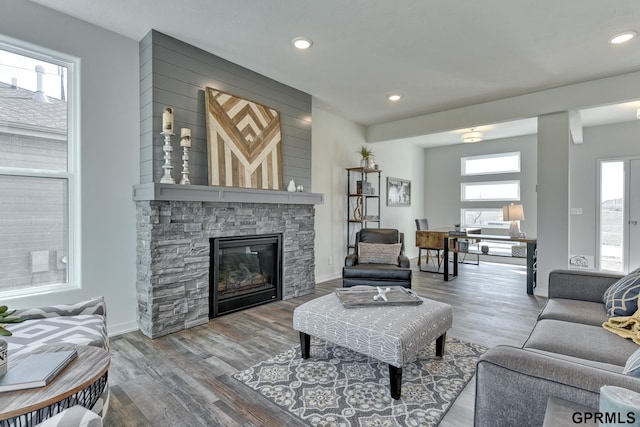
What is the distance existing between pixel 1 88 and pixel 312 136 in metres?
3.36

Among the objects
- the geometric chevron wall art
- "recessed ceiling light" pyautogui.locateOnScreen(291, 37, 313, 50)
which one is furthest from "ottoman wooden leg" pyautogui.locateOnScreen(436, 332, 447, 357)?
"recessed ceiling light" pyautogui.locateOnScreen(291, 37, 313, 50)

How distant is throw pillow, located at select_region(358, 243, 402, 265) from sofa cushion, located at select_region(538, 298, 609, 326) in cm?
190

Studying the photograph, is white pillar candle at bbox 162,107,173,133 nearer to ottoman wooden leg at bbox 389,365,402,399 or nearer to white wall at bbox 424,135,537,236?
ottoman wooden leg at bbox 389,365,402,399

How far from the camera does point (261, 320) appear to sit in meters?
3.31

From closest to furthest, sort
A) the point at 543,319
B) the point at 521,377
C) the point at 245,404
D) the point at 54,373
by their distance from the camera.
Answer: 1. the point at 521,377
2. the point at 54,373
3. the point at 245,404
4. the point at 543,319

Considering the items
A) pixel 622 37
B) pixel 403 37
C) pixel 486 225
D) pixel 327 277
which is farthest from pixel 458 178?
pixel 403 37

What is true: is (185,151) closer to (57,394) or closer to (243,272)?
(243,272)

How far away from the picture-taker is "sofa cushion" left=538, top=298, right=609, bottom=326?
6.59 ft

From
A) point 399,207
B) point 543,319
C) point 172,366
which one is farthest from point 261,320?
point 399,207

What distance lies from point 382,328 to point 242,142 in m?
2.44

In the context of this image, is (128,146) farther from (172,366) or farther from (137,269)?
(172,366)

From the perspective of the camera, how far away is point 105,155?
112 inches

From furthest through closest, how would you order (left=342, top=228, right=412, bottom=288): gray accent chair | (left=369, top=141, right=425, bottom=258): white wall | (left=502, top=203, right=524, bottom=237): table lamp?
(left=369, top=141, right=425, bottom=258): white wall < (left=502, top=203, right=524, bottom=237): table lamp < (left=342, top=228, right=412, bottom=288): gray accent chair

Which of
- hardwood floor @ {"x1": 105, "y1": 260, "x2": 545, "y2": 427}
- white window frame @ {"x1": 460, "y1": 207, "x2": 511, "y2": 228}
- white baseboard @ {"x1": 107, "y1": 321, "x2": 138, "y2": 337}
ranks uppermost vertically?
white window frame @ {"x1": 460, "y1": 207, "x2": 511, "y2": 228}
